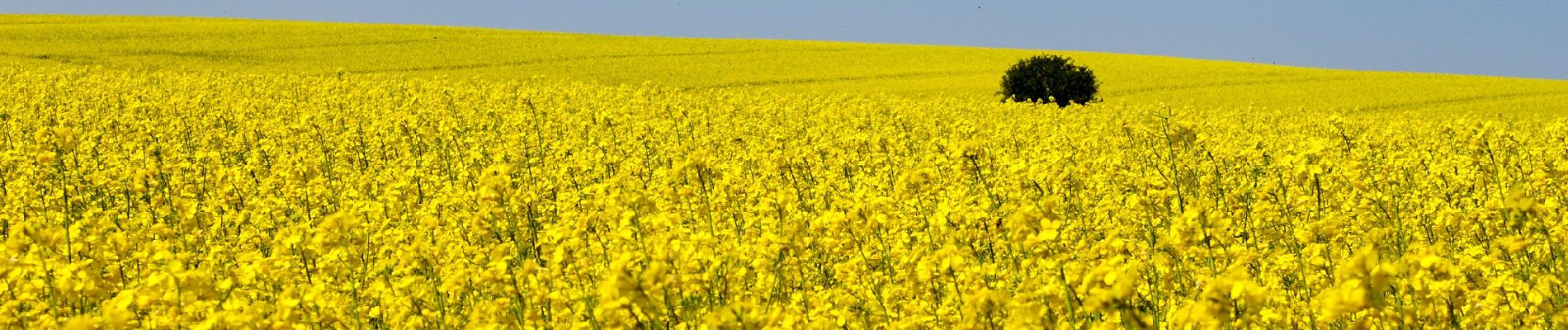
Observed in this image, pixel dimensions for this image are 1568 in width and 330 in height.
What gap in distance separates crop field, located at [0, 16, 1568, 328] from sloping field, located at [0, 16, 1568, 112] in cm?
1412

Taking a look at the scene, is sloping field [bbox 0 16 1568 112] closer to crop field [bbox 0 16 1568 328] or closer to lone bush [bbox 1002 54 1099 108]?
lone bush [bbox 1002 54 1099 108]

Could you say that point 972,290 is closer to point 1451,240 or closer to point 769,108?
point 1451,240

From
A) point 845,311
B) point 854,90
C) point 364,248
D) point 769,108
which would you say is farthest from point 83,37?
point 845,311

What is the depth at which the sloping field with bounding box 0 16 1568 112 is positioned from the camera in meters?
31.5

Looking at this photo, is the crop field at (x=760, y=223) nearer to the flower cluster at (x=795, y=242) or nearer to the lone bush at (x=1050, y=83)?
the flower cluster at (x=795, y=242)

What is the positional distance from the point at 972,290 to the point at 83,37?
4163 cm

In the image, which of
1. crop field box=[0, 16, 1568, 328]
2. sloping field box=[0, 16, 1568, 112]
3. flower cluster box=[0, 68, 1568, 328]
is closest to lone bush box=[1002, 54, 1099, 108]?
sloping field box=[0, 16, 1568, 112]

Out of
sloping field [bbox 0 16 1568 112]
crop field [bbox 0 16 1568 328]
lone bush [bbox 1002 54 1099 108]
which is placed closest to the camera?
crop field [bbox 0 16 1568 328]

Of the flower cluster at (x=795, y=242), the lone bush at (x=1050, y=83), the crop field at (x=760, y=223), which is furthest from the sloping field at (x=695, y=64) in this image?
the flower cluster at (x=795, y=242)

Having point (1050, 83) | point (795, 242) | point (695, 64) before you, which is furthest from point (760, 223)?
point (695, 64)

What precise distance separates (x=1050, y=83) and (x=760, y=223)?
2158 cm

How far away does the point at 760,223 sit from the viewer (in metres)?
5.75

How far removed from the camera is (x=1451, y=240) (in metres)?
5.77

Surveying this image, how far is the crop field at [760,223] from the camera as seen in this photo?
3.41m
